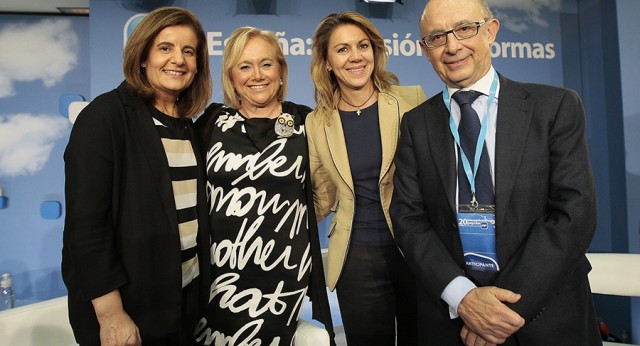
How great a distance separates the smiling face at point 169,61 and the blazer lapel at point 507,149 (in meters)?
1.23

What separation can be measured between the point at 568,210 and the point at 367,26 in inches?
49.8

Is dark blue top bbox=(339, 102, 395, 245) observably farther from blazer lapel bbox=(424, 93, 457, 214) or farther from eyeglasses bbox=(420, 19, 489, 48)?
eyeglasses bbox=(420, 19, 489, 48)

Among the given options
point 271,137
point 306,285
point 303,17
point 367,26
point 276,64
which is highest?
point 303,17

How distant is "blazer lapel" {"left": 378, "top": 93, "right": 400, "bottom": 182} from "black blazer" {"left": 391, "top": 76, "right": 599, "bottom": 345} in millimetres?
415

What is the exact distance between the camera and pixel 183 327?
5.52 ft

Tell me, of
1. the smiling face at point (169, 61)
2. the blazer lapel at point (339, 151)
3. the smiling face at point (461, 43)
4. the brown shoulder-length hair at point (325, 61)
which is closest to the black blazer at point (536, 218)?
the smiling face at point (461, 43)

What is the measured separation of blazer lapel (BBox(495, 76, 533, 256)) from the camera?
51.3 inches

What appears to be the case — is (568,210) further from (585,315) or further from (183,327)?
(183,327)

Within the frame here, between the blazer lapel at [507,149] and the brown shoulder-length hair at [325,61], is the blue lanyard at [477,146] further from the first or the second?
the brown shoulder-length hair at [325,61]

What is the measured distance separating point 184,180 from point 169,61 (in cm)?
48

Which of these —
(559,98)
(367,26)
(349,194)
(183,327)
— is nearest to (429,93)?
(367,26)

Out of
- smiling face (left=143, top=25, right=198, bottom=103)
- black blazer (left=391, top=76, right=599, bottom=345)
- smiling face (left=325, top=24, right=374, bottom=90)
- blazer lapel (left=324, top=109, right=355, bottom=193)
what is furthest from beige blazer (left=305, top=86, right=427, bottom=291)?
smiling face (left=143, top=25, right=198, bottom=103)

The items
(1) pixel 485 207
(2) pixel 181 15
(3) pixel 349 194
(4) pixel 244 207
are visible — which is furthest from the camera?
(3) pixel 349 194

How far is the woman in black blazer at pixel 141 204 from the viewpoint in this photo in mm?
1331
